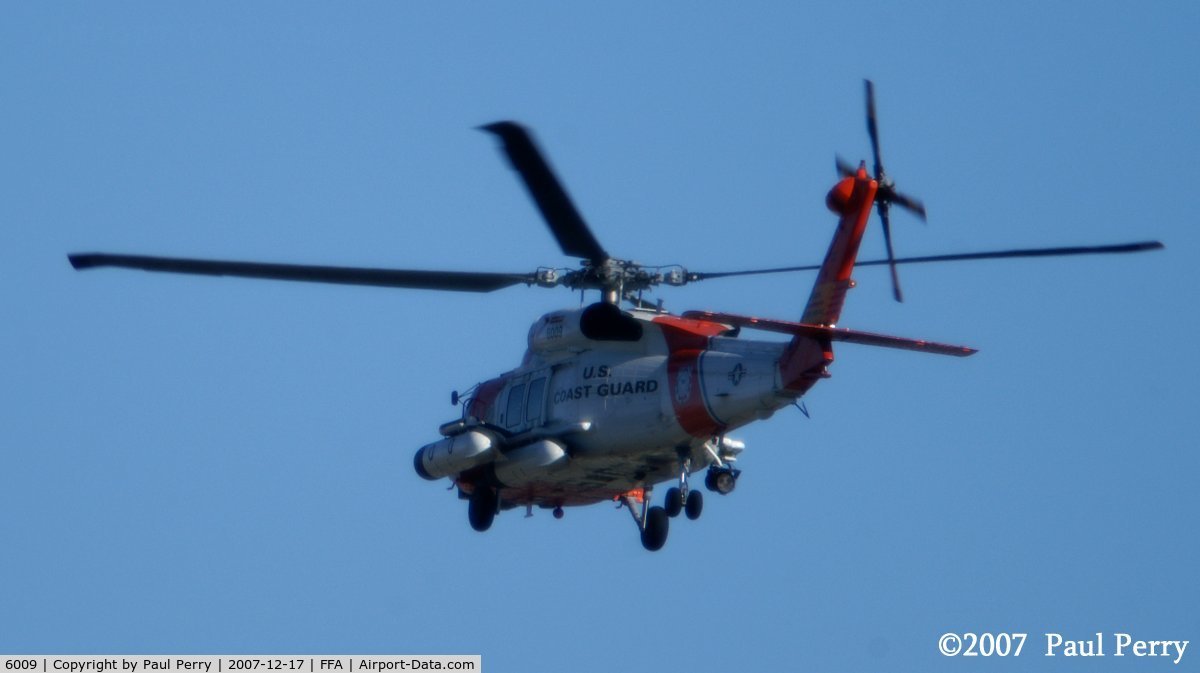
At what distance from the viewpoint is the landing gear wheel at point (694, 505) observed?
24.1 m

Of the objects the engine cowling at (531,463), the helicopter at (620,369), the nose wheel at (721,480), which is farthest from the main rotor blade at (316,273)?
the nose wheel at (721,480)

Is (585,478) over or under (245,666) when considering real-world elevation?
over

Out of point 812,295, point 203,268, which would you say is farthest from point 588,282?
point 203,268

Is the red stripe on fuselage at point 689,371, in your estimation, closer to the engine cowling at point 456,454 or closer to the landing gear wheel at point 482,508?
the engine cowling at point 456,454

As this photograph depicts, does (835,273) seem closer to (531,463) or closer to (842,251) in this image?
(842,251)

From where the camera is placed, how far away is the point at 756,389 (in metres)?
22.3

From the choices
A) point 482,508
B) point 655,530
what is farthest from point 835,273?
point 482,508

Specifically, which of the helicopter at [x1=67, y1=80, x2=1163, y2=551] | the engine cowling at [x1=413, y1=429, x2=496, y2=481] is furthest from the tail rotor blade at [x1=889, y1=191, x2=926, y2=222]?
the engine cowling at [x1=413, y1=429, x2=496, y2=481]

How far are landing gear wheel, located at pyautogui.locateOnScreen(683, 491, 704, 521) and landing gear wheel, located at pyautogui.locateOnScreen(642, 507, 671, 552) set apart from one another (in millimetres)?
1096

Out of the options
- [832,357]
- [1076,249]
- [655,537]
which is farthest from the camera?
[655,537]

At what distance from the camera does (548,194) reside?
21578mm

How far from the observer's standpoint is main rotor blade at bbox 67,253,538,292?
75.7 feet

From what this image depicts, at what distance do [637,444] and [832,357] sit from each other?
336 centimetres

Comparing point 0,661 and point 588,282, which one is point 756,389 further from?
point 0,661
